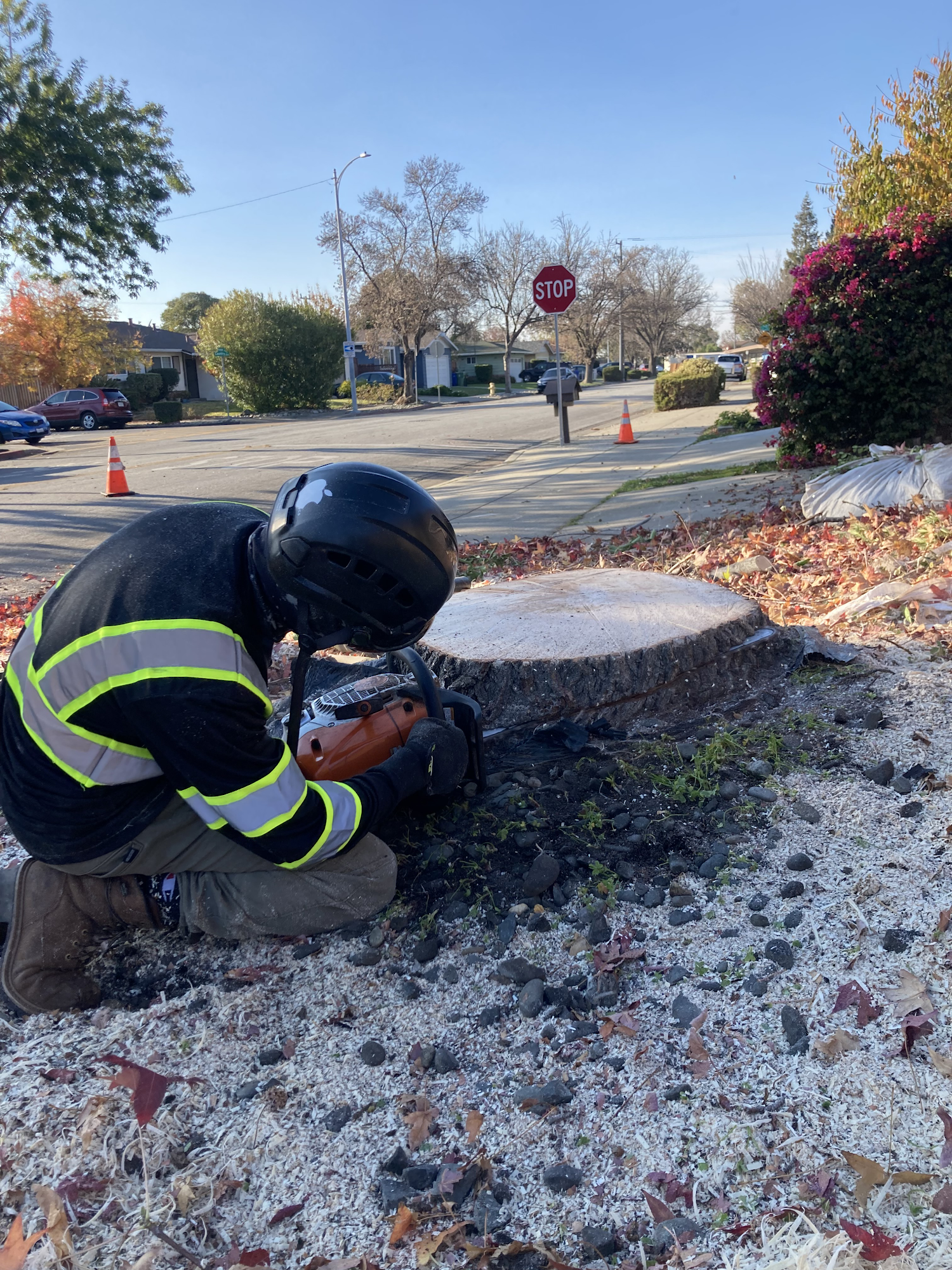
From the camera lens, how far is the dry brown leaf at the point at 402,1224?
5.66 ft

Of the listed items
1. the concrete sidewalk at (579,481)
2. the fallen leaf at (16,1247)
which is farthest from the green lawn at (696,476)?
the fallen leaf at (16,1247)

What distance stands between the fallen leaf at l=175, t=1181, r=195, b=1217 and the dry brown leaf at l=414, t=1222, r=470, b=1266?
48 centimetres

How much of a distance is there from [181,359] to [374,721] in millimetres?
57052

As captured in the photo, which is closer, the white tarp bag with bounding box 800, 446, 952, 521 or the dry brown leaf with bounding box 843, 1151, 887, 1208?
the dry brown leaf with bounding box 843, 1151, 887, 1208

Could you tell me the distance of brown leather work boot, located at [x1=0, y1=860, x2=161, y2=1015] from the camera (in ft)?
7.72

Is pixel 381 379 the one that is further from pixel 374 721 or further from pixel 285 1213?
pixel 285 1213

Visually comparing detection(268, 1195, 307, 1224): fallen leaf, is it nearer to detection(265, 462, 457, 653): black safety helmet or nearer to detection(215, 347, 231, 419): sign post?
detection(265, 462, 457, 653): black safety helmet

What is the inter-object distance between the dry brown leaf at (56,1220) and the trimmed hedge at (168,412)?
119 ft

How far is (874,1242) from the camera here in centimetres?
156

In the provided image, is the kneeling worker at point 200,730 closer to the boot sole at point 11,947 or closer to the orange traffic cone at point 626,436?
the boot sole at point 11,947

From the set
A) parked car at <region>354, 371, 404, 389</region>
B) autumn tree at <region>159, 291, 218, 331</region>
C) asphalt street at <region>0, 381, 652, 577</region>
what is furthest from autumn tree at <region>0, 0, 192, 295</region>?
autumn tree at <region>159, 291, 218, 331</region>

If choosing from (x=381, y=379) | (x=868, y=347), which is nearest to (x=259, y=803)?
(x=868, y=347)

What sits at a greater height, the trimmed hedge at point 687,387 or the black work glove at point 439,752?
the trimmed hedge at point 687,387

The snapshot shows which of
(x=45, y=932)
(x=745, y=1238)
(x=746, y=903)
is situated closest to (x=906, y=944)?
(x=746, y=903)
